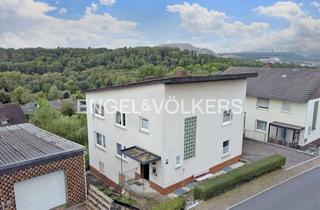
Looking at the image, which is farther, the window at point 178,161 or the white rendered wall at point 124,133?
the window at point 178,161

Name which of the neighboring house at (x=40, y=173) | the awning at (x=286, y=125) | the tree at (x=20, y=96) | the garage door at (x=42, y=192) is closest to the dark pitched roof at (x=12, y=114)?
the neighboring house at (x=40, y=173)

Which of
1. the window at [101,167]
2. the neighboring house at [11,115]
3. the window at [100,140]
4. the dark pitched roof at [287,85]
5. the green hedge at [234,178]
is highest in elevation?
the dark pitched roof at [287,85]

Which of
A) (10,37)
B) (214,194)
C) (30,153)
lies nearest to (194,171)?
(214,194)

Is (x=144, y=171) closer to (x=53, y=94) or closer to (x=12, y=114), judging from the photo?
(x=12, y=114)

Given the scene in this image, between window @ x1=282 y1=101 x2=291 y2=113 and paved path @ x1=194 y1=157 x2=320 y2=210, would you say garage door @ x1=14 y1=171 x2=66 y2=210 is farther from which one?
window @ x1=282 y1=101 x2=291 y2=113

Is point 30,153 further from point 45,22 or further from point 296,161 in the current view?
point 45,22

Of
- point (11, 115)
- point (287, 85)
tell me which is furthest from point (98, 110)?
point (11, 115)

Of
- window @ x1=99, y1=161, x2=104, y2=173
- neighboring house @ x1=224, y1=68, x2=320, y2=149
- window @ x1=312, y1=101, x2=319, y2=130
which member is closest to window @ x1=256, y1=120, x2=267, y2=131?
neighboring house @ x1=224, y1=68, x2=320, y2=149

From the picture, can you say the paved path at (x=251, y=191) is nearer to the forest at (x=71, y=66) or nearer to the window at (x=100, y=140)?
the window at (x=100, y=140)
